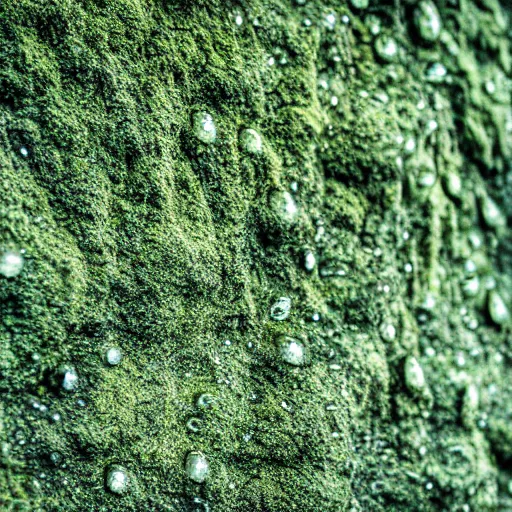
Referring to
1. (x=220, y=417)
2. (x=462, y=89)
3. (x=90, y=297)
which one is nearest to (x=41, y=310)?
(x=90, y=297)

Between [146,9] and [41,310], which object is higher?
A: [146,9]

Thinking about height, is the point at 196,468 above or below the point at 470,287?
below

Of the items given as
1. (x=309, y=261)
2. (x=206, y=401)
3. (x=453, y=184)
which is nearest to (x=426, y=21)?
(x=453, y=184)

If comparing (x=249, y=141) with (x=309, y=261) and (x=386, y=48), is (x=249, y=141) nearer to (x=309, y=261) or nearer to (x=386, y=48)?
(x=309, y=261)

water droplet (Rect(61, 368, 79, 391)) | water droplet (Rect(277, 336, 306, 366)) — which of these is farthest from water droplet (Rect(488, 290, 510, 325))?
water droplet (Rect(61, 368, 79, 391))

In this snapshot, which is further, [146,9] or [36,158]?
[146,9]

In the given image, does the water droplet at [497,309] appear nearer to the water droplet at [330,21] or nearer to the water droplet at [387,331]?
the water droplet at [387,331]

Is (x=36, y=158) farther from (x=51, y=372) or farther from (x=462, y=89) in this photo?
(x=462, y=89)
